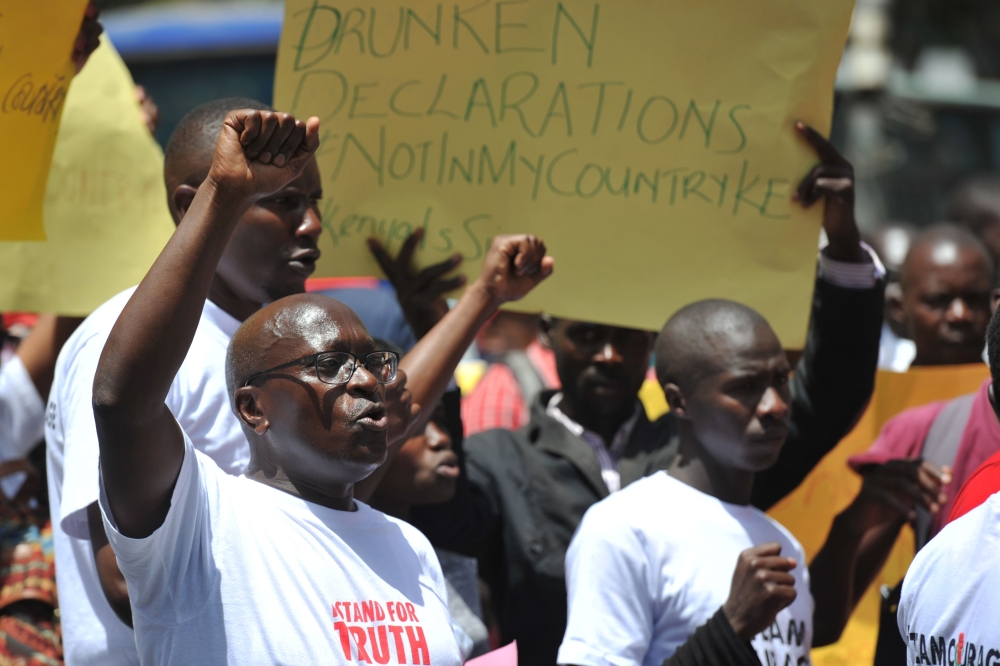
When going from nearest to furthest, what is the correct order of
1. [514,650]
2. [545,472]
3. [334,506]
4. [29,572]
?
[334,506] → [514,650] → [29,572] → [545,472]

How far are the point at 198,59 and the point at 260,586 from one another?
9.37m

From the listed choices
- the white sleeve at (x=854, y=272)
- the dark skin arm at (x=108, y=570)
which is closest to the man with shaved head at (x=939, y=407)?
the white sleeve at (x=854, y=272)

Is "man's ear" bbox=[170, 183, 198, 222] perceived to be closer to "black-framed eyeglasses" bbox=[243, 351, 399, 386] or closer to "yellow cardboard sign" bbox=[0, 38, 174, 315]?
"black-framed eyeglasses" bbox=[243, 351, 399, 386]

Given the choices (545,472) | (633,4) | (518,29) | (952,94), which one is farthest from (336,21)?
(952,94)

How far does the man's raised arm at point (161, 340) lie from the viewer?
1881 millimetres

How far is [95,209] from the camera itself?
12.0ft

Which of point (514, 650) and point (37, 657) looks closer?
point (514, 650)

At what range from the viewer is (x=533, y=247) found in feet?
10.4

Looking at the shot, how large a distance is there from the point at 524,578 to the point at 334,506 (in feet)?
4.28

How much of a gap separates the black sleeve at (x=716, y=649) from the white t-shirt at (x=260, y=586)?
60 centimetres

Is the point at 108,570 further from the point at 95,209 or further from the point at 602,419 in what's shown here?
the point at 602,419

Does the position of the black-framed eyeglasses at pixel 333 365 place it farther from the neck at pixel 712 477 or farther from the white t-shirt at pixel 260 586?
the neck at pixel 712 477

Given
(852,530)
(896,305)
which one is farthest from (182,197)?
(896,305)

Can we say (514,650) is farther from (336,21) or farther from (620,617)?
(336,21)
